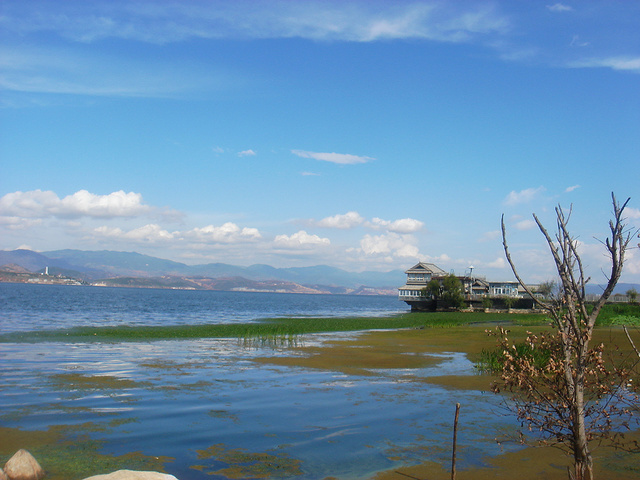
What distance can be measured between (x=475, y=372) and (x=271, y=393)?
11.5m

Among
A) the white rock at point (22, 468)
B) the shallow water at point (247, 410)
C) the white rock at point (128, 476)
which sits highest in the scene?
the white rock at point (128, 476)

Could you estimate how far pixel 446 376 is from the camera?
26.0 m

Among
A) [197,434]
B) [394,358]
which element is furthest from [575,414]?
[394,358]

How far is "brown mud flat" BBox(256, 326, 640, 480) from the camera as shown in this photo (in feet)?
40.9

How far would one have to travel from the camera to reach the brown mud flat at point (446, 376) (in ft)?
40.9

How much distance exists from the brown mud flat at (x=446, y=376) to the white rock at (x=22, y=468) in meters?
7.54

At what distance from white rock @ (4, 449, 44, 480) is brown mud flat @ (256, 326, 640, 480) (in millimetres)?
7543

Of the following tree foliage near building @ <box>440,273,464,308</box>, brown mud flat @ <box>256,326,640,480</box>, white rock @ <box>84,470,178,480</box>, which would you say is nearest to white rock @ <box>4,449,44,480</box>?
white rock @ <box>84,470,178,480</box>

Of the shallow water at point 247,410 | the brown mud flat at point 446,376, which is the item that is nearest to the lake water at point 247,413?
the shallow water at point 247,410

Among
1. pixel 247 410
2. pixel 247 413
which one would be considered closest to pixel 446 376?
pixel 247 410

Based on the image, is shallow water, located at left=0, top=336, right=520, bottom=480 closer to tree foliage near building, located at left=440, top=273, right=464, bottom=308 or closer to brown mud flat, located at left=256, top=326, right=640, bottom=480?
brown mud flat, located at left=256, top=326, right=640, bottom=480

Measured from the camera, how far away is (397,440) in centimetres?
1520

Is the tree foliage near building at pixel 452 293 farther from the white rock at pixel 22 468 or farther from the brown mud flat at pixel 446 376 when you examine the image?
the white rock at pixel 22 468

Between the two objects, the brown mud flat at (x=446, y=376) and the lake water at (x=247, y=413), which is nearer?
the brown mud flat at (x=446, y=376)
